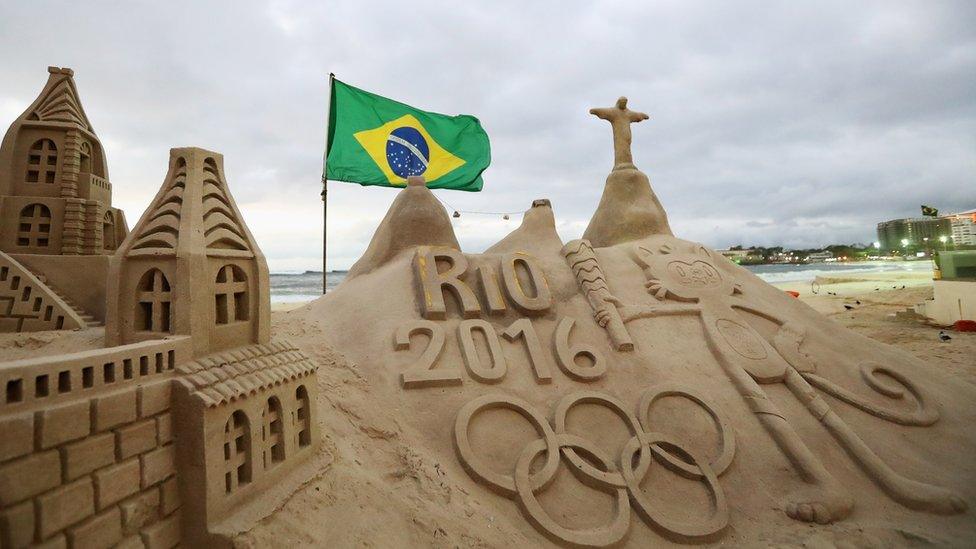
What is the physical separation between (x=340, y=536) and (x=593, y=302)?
481 centimetres

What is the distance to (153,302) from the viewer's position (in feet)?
11.9

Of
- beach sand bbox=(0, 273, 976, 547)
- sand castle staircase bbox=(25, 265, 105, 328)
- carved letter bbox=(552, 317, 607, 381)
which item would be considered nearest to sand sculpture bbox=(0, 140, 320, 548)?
beach sand bbox=(0, 273, 976, 547)

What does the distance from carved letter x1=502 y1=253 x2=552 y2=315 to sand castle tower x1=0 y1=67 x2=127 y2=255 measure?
615 centimetres

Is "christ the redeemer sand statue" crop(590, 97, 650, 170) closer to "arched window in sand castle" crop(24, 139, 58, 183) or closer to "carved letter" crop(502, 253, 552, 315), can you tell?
"carved letter" crop(502, 253, 552, 315)

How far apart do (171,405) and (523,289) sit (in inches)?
199

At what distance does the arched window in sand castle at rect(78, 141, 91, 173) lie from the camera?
266 inches

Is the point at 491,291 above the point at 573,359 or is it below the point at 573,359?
above

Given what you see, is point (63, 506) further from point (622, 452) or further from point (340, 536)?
point (622, 452)

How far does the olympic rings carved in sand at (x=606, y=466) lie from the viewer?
437cm

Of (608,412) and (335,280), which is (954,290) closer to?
(608,412)

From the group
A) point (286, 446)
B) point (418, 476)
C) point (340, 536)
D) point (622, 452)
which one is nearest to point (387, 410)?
point (418, 476)

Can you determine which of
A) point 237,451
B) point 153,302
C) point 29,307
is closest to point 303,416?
point 237,451

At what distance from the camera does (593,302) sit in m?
7.06

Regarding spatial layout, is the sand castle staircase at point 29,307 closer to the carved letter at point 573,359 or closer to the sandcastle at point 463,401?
the sandcastle at point 463,401
